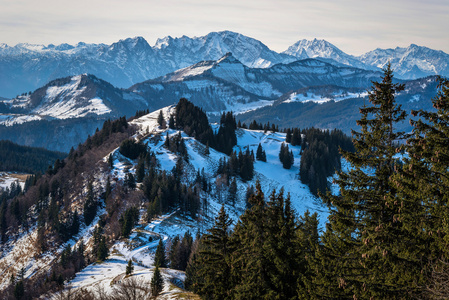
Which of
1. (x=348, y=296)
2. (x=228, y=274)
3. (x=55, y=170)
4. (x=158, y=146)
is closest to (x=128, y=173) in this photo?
(x=158, y=146)

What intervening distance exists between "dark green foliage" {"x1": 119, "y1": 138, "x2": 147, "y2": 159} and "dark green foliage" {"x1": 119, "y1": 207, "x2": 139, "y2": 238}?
131 feet

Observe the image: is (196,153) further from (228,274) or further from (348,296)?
(348,296)

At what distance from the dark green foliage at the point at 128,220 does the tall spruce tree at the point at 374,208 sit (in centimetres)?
9340

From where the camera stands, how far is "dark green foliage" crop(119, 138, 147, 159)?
525 feet

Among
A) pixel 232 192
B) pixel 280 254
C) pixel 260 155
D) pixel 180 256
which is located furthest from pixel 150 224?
pixel 280 254

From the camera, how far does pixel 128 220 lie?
113 m

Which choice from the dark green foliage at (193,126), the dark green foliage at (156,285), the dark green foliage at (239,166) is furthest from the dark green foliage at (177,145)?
the dark green foliage at (156,285)

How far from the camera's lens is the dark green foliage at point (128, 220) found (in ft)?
365

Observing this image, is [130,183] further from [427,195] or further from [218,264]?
[427,195]

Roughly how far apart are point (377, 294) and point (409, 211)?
15.3ft

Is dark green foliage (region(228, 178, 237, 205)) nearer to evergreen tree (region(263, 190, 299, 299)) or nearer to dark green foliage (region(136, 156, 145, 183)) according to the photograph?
dark green foliage (region(136, 156, 145, 183))

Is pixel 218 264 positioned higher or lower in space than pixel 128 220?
higher

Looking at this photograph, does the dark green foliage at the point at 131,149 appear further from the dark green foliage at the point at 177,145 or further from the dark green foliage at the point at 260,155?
the dark green foliage at the point at 260,155

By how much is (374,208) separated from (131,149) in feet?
471
